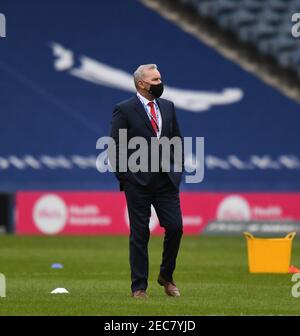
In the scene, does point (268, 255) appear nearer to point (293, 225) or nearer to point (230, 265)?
point (230, 265)

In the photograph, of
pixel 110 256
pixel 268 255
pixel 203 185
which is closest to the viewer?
pixel 268 255

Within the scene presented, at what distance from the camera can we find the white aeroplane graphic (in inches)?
1090

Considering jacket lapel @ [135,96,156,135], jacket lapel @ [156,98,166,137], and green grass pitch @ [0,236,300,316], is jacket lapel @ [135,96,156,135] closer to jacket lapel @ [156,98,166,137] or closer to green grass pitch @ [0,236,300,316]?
jacket lapel @ [156,98,166,137]

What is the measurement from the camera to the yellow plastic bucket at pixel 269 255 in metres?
14.9

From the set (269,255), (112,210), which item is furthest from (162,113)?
(112,210)

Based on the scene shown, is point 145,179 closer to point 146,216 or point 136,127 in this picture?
point 146,216

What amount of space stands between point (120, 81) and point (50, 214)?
169 inches

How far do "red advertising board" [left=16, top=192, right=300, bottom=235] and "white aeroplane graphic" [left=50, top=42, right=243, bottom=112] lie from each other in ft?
10.6

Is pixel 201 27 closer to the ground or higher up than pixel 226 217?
higher up

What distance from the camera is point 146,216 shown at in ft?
37.4

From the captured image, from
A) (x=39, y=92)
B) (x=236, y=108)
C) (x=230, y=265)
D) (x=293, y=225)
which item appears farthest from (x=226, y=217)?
(x=230, y=265)

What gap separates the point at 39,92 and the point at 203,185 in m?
4.40

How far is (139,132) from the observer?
37.2 feet

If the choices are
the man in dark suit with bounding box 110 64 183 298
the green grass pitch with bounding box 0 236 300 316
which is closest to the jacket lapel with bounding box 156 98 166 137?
the man in dark suit with bounding box 110 64 183 298
